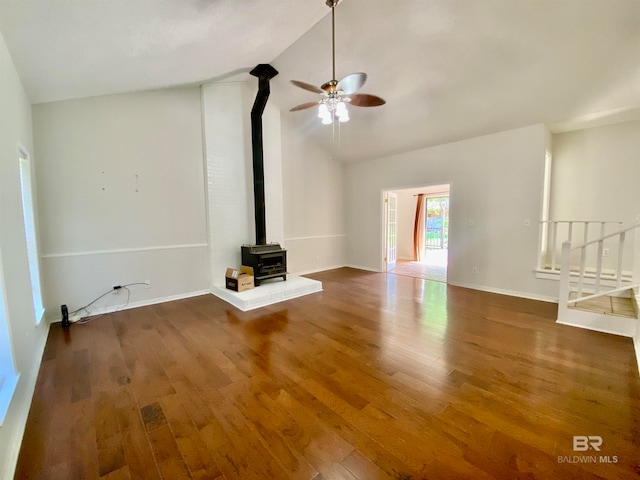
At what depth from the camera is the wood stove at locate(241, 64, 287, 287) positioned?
4.38 meters

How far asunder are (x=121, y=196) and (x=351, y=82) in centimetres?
344

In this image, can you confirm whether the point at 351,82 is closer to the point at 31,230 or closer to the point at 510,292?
the point at 31,230

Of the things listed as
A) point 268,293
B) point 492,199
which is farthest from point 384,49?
point 268,293

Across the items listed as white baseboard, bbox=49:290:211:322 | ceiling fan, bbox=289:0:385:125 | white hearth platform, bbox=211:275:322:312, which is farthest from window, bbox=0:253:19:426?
ceiling fan, bbox=289:0:385:125

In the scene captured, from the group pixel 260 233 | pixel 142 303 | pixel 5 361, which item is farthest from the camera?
pixel 260 233

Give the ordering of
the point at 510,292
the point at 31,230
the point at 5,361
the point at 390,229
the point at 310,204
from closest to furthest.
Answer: the point at 5,361 → the point at 31,230 → the point at 510,292 → the point at 310,204 → the point at 390,229

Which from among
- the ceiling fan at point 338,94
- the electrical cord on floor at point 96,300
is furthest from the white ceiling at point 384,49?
the electrical cord on floor at point 96,300

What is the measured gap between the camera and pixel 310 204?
6.14m

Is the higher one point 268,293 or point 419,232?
point 419,232

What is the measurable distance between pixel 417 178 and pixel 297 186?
255 cm

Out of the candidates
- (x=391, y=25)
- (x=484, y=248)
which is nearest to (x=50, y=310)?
(x=391, y=25)

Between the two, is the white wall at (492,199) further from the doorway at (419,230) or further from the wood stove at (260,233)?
the wood stove at (260,233)

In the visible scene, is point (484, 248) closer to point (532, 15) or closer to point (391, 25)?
→ point (532, 15)

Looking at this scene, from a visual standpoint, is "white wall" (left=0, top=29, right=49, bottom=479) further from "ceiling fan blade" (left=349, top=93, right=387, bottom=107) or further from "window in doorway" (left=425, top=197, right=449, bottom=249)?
"window in doorway" (left=425, top=197, right=449, bottom=249)
